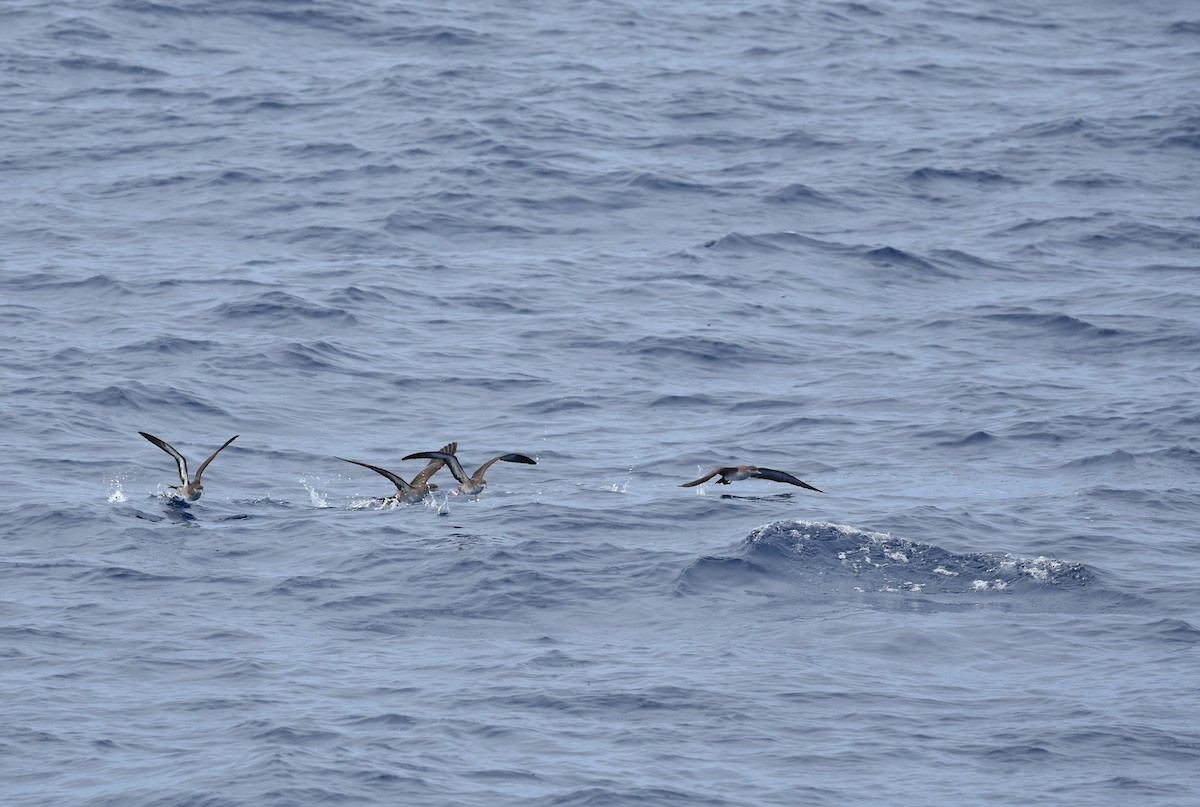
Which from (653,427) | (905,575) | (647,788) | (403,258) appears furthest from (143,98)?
(647,788)

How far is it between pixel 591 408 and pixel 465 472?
4.21 m

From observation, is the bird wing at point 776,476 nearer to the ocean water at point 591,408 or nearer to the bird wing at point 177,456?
the ocean water at point 591,408

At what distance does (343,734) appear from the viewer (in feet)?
55.6

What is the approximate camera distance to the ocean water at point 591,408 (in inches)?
680

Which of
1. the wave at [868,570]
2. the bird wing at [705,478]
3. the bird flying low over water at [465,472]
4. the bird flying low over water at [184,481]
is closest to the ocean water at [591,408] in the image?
the wave at [868,570]

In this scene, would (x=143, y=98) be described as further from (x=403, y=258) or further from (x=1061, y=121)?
(x=1061, y=121)

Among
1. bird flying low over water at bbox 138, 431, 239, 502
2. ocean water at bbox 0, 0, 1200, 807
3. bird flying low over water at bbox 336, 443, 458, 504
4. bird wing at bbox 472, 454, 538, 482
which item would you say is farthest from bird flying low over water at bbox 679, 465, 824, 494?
bird flying low over water at bbox 138, 431, 239, 502

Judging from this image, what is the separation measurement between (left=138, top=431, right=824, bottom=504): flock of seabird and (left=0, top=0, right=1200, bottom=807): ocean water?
0.38m

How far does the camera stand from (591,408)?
1113 inches

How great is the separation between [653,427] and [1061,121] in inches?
822

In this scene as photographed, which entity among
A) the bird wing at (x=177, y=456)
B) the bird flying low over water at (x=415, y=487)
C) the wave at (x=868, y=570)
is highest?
the bird wing at (x=177, y=456)

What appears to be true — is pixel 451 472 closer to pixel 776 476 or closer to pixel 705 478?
pixel 705 478

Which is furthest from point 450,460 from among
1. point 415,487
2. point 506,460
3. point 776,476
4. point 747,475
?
point 776,476

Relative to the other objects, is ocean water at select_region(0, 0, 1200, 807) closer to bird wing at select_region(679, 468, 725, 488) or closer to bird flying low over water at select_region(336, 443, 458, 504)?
bird flying low over water at select_region(336, 443, 458, 504)
